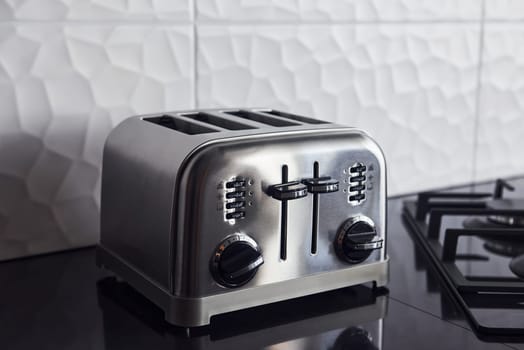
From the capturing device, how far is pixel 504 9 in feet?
4.57

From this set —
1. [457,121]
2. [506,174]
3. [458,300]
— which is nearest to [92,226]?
[458,300]

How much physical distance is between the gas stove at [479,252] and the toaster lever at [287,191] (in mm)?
230

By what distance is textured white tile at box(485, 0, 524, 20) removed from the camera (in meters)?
1.37

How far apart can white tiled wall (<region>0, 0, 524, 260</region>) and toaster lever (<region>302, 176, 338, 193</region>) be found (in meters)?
0.33

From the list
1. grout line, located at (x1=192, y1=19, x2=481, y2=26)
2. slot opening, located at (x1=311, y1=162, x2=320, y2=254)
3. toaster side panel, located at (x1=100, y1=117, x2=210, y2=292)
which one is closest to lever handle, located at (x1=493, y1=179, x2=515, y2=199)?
grout line, located at (x1=192, y1=19, x2=481, y2=26)

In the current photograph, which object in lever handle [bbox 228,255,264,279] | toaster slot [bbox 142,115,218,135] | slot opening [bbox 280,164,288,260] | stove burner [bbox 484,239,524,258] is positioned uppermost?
toaster slot [bbox 142,115,218,135]

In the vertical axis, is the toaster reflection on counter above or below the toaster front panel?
below

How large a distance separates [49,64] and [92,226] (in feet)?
0.75

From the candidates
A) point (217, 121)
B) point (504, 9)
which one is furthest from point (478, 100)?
point (217, 121)

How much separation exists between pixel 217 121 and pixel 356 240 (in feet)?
0.77

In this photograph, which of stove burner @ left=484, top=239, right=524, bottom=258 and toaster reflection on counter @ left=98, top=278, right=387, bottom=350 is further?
stove burner @ left=484, top=239, right=524, bottom=258

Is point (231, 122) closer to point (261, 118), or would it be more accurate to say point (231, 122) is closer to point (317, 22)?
point (261, 118)

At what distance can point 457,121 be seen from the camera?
1.38 metres

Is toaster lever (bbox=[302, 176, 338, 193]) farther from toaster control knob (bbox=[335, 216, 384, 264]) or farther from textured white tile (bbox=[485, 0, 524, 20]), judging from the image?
textured white tile (bbox=[485, 0, 524, 20])
